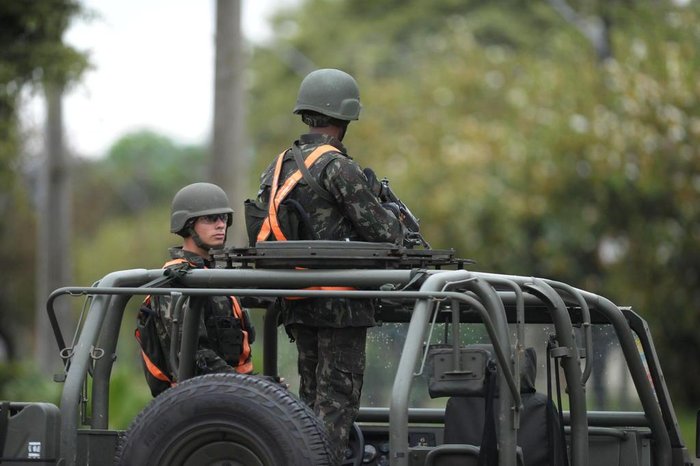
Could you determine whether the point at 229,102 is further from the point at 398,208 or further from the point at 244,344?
the point at 398,208

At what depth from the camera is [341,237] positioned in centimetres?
605

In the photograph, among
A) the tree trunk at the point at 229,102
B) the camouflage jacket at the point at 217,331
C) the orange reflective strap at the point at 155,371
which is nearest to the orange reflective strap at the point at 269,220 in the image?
the camouflage jacket at the point at 217,331

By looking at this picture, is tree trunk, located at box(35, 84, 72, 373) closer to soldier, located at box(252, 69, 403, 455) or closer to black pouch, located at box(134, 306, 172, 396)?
black pouch, located at box(134, 306, 172, 396)

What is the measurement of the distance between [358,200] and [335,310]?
0.44 m

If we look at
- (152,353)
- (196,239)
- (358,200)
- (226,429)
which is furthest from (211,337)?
(226,429)

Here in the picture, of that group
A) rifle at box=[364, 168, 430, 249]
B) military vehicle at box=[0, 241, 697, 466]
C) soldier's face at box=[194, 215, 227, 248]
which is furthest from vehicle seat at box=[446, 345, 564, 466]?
soldier's face at box=[194, 215, 227, 248]

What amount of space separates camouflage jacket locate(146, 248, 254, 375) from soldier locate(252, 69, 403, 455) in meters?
0.39

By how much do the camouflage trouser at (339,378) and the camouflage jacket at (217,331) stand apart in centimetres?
63

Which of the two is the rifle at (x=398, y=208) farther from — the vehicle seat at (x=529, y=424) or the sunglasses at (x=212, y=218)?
the sunglasses at (x=212, y=218)

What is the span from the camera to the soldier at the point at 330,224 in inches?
228

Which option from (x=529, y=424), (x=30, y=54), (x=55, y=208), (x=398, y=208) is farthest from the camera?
(x=55, y=208)

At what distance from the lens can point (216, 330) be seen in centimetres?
652

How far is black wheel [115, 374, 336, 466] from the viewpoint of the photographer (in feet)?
15.9

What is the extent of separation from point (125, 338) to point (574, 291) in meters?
48.2
